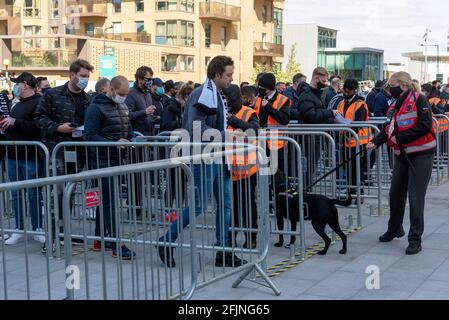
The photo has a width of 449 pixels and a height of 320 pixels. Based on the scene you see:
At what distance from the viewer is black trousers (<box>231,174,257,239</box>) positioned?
645 cm

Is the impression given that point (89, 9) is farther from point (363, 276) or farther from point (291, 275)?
point (363, 276)

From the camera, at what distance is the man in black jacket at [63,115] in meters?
7.84

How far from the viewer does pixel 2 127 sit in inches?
332

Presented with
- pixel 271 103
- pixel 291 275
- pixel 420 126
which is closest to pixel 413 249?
pixel 420 126

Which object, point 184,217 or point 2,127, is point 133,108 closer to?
point 2,127

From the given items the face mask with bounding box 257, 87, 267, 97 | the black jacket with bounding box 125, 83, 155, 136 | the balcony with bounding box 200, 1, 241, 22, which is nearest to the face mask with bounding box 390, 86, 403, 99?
the face mask with bounding box 257, 87, 267, 97

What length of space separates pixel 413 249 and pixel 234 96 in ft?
8.44

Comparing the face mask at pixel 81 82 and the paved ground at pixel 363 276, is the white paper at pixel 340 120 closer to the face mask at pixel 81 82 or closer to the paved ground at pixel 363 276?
the paved ground at pixel 363 276

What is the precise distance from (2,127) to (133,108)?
236 cm

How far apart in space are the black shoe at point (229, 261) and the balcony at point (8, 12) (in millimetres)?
53671

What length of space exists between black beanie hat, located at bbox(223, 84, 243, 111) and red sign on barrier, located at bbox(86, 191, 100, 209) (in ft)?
9.16

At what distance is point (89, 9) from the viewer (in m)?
54.6

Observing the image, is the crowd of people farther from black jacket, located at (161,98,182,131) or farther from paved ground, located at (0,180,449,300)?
paved ground, located at (0,180,449,300)
